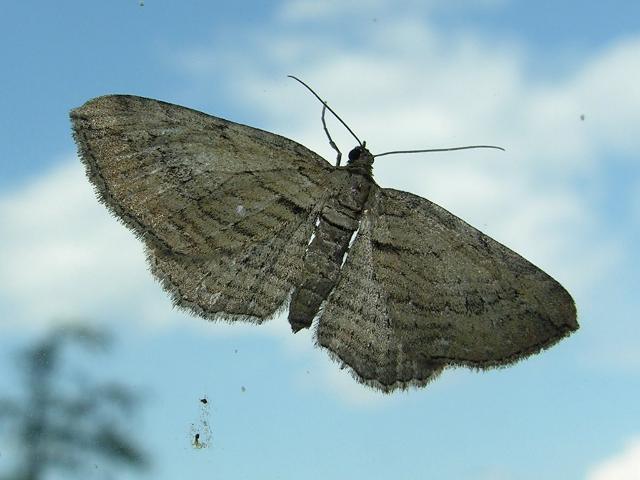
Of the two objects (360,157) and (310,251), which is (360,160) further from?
(310,251)

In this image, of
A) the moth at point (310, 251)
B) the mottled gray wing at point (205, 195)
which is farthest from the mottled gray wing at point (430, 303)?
the mottled gray wing at point (205, 195)

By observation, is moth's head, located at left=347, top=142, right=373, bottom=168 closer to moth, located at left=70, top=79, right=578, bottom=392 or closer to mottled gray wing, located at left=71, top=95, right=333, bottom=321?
moth, located at left=70, top=79, right=578, bottom=392

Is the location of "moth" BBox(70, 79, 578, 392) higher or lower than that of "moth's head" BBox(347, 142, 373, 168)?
lower

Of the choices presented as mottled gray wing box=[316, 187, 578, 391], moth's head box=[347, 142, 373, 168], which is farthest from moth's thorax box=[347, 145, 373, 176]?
mottled gray wing box=[316, 187, 578, 391]

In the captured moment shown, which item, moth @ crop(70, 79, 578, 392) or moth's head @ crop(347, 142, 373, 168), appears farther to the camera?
moth's head @ crop(347, 142, 373, 168)

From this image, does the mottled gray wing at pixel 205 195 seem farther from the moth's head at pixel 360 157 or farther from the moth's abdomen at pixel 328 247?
the moth's head at pixel 360 157

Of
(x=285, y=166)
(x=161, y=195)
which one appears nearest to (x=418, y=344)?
(x=285, y=166)

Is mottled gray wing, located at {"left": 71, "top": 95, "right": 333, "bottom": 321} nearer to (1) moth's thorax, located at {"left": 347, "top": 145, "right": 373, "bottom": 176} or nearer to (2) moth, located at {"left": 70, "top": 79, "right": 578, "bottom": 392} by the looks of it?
(2) moth, located at {"left": 70, "top": 79, "right": 578, "bottom": 392}
